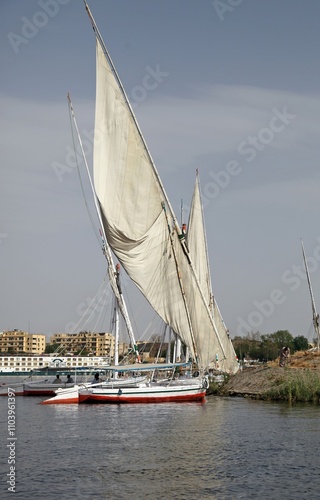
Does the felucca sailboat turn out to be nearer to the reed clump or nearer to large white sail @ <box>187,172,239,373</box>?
the reed clump

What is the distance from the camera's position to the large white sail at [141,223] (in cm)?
4509

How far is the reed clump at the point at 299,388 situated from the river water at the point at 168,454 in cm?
177

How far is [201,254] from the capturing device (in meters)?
61.7

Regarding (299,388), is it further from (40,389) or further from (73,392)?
(40,389)

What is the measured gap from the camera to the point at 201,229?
2452 inches

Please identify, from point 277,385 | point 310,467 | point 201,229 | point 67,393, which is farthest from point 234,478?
point 201,229

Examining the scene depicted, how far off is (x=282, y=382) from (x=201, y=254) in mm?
19155

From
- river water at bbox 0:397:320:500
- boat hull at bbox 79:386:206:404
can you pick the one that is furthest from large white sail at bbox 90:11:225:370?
river water at bbox 0:397:320:500

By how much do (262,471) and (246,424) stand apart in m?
10.6

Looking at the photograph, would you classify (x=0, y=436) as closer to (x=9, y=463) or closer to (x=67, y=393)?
(x=9, y=463)

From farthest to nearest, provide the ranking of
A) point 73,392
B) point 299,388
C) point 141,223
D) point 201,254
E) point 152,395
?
point 201,254 → point 73,392 → point 141,223 → point 152,395 → point 299,388
